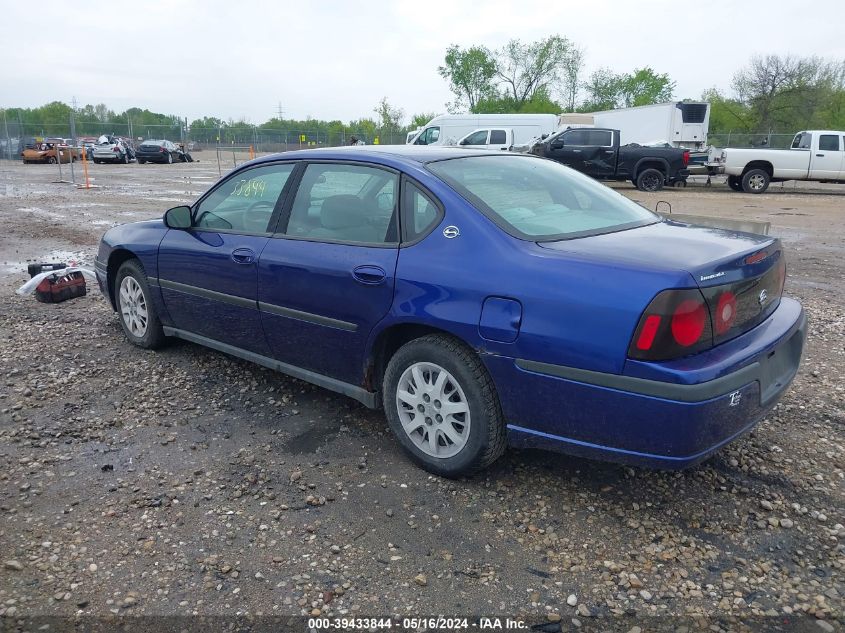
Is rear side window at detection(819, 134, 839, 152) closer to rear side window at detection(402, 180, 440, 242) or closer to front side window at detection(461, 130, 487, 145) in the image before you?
front side window at detection(461, 130, 487, 145)

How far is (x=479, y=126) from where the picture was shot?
26922 millimetres

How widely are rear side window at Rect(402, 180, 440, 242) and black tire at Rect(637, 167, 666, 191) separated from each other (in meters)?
19.6

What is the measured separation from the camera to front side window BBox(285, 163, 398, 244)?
342cm

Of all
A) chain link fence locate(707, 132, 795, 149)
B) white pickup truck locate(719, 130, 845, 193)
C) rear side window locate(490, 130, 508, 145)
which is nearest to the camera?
white pickup truck locate(719, 130, 845, 193)

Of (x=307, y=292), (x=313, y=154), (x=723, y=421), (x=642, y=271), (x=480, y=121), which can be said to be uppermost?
(x=480, y=121)

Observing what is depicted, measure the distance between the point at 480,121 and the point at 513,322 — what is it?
25585 millimetres

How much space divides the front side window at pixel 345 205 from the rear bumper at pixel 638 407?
3.27ft

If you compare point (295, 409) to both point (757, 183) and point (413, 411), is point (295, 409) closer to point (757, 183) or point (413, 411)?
point (413, 411)

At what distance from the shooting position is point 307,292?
3570mm

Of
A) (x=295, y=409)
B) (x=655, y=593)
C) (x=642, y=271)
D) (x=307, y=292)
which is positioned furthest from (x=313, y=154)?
(x=655, y=593)

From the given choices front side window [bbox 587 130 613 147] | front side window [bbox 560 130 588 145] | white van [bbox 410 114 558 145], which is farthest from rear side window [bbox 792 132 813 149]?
white van [bbox 410 114 558 145]

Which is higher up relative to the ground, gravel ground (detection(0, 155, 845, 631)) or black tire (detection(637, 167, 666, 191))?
black tire (detection(637, 167, 666, 191))

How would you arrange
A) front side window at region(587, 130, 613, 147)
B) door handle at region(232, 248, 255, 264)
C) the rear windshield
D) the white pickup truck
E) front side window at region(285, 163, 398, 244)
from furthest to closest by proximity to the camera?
front side window at region(587, 130, 613, 147)
the white pickup truck
door handle at region(232, 248, 255, 264)
front side window at region(285, 163, 398, 244)
the rear windshield

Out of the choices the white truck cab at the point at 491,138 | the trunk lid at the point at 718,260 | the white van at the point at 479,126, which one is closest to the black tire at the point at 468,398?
the trunk lid at the point at 718,260
